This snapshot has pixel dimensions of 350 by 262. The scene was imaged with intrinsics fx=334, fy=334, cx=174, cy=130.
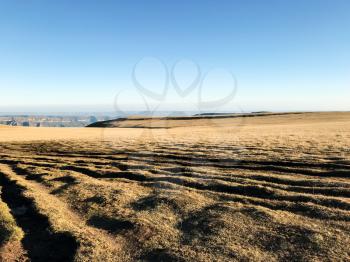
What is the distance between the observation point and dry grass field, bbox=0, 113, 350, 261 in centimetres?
1001

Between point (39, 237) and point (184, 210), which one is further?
point (184, 210)

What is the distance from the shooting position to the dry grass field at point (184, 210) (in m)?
10.0

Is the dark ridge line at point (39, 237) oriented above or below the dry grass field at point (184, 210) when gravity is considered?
below

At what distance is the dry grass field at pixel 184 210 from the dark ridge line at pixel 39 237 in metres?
0.04

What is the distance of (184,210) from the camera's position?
1330cm

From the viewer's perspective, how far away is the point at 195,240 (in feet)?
34.8

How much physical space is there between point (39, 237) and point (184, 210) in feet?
17.6

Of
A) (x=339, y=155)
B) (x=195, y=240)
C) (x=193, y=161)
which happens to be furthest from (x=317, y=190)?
(x=193, y=161)

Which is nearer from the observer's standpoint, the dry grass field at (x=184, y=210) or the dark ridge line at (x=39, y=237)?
the dry grass field at (x=184, y=210)

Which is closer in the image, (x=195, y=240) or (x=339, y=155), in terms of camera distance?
(x=195, y=240)

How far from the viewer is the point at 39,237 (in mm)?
11578

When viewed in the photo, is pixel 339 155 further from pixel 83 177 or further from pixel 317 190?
pixel 83 177

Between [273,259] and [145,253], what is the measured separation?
366 centimetres

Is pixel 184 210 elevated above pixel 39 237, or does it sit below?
above
